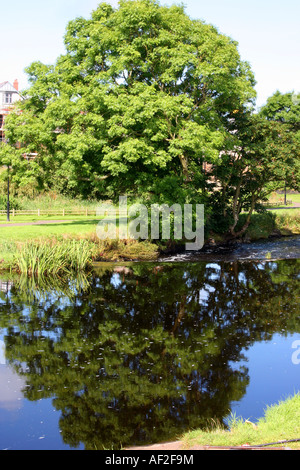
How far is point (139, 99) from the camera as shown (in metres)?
25.6

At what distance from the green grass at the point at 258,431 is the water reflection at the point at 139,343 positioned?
79 cm

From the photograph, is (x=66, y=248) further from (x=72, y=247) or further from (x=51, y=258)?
(x=51, y=258)

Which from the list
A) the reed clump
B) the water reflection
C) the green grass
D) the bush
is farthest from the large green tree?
the green grass

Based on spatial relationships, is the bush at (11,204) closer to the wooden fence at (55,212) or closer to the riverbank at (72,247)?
the wooden fence at (55,212)

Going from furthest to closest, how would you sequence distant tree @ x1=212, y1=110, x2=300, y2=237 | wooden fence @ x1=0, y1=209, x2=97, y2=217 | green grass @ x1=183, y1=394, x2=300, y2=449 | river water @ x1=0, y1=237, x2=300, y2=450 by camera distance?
1. wooden fence @ x1=0, y1=209, x2=97, y2=217
2. distant tree @ x1=212, y1=110, x2=300, y2=237
3. river water @ x1=0, y1=237, x2=300, y2=450
4. green grass @ x1=183, y1=394, x2=300, y2=449

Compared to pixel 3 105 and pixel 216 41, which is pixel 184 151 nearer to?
pixel 216 41

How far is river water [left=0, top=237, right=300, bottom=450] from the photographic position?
29.9 ft

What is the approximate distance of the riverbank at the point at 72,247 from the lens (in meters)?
22.8

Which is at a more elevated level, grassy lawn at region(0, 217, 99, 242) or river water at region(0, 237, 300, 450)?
grassy lawn at region(0, 217, 99, 242)

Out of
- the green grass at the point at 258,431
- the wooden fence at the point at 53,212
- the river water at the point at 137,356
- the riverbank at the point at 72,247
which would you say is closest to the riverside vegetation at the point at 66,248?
the riverbank at the point at 72,247

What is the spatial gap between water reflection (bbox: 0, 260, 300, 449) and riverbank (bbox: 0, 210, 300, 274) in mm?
1589

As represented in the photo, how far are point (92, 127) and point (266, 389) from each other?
67.5 feet

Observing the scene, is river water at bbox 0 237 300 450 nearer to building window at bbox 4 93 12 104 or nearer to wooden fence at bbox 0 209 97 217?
wooden fence at bbox 0 209 97 217
